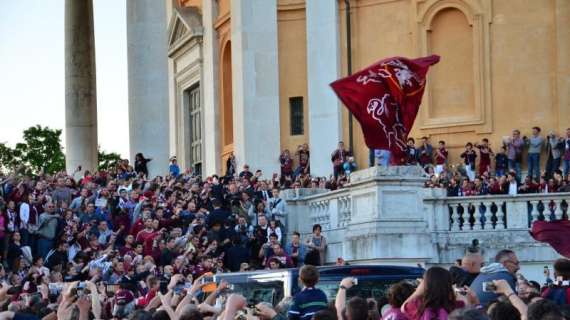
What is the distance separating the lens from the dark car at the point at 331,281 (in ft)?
61.6

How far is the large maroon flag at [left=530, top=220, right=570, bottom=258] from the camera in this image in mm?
17797

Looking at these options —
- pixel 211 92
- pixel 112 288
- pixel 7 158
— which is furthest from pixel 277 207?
pixel 7 158

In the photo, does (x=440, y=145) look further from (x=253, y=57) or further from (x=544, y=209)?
(x=544, y=209)

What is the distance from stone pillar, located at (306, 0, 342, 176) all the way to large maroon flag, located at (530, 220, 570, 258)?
33306 mm

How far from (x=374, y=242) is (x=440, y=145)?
17.2 m

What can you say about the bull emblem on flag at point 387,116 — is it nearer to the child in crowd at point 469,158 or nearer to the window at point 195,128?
the child in crowd at point 469,158

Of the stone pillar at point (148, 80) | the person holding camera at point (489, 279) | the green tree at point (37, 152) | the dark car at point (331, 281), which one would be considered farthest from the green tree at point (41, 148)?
the person holding camera at point (489, 279)

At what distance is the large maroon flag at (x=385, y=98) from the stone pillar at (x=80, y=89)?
15.5m

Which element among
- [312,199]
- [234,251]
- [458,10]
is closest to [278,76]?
[458,10]

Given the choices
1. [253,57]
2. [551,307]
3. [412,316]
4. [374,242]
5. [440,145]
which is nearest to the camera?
[551,307]

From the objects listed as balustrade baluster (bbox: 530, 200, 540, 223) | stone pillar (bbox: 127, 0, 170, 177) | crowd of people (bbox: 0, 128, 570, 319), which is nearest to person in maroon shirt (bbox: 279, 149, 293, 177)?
stone pillar (bbox: 127, 0, 170, 177)

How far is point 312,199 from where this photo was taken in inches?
1547

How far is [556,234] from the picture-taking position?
17859 millimetres

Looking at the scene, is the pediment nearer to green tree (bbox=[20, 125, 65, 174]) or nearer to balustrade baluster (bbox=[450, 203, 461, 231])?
balustrade baluster (bbox=[450, 203, 461, 231])
